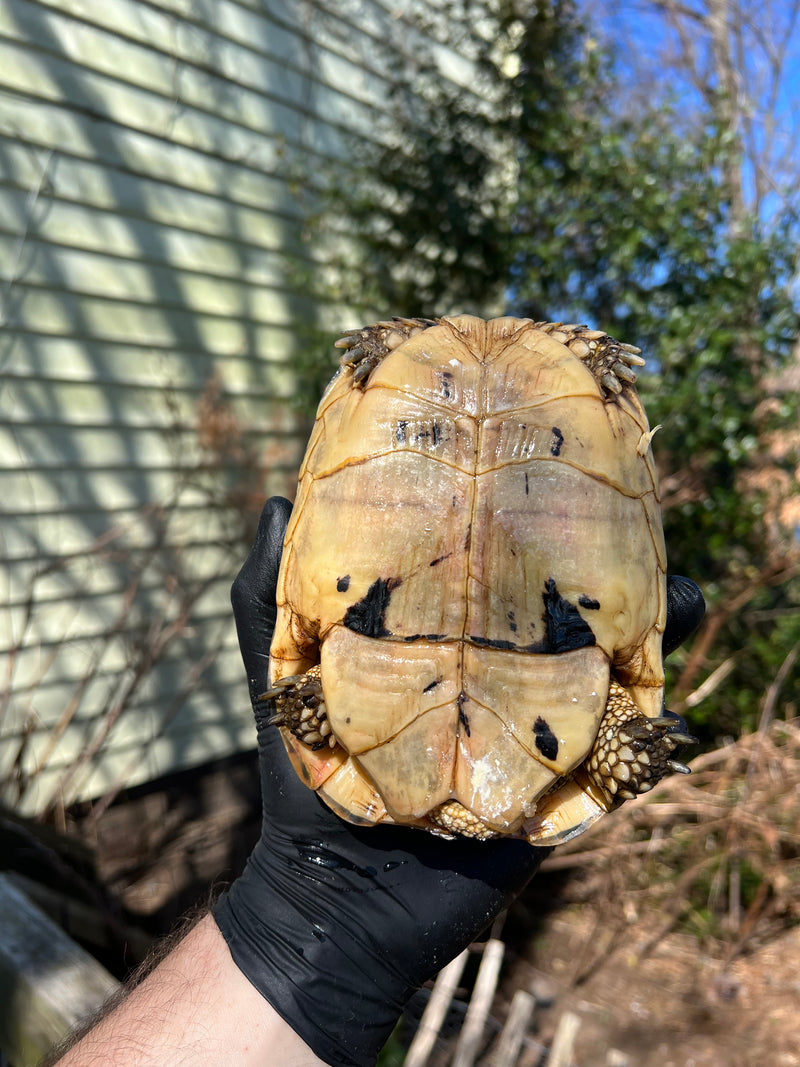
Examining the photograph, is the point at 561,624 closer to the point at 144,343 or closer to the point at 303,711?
the point at 303,711

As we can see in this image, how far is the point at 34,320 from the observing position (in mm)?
3033

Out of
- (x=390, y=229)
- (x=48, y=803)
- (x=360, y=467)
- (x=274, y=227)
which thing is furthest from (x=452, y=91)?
(x=48, y=803)

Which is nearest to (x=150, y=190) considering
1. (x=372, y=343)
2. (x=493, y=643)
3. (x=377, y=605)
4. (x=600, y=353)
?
(x=372, y=343)

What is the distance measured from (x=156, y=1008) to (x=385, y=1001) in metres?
0.45

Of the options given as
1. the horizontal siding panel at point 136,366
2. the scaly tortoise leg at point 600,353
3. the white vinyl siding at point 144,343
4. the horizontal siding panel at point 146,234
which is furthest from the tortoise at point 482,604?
the horizontal siding panel at point 146,234

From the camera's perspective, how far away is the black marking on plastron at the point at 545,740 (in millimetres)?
1328

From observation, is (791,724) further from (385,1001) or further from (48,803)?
(48,803)

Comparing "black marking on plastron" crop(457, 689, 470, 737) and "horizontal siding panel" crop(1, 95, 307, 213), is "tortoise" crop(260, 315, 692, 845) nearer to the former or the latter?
"black marking on plastron" crop(457, 689, 470, 737)

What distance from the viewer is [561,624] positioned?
1.37 meters

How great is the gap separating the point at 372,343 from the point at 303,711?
81cm

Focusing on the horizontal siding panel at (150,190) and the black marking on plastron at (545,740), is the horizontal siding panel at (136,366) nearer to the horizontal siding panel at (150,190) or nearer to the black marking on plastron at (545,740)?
the horizontal siding panel at (150,190)

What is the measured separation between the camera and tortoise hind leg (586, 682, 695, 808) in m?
1.39

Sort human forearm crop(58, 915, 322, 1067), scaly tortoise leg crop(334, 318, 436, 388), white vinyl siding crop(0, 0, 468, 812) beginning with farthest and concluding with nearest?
white vinyl siding crop(0, 0, 468, 812), scaly tortoise leg crop(334, 318, 436, 388), human forearm crop(58, 915, 322, 1067)

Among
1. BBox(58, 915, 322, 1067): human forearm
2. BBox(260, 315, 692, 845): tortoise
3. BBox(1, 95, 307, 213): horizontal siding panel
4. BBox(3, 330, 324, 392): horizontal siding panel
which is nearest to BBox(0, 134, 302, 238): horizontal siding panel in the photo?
BBox(1, 95, 307, 213): horizontal siding panel
